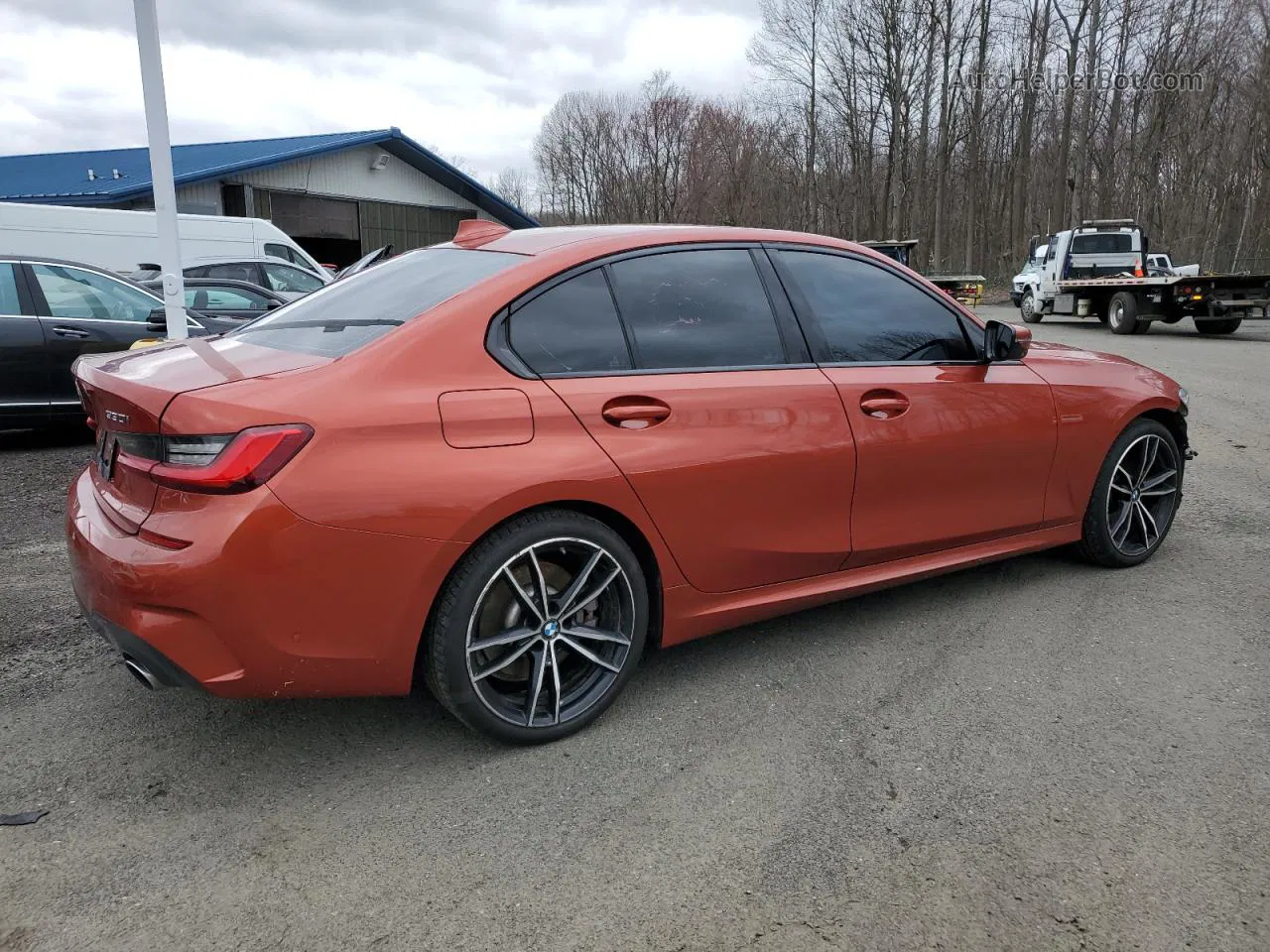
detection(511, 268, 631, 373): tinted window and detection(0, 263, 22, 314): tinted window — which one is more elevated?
detection(0, 263, 22, 314): tinted window

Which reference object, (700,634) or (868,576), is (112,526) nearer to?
(700,634)

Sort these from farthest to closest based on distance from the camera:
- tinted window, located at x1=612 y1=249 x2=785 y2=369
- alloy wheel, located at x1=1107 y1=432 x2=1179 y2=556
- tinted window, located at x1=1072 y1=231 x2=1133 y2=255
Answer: tinted window, located at x1=1072 y1=231 x2=1133 y2=255
alloy wheel, located at x1=1107 y1=432 x2=1179 y2=556
tinted window, located at x1=612 y1=249 x2=785 y2=369

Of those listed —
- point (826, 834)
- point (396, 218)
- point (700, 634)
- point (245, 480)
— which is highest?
point (396, 218)

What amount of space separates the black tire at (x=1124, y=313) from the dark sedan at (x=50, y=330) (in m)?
17.4

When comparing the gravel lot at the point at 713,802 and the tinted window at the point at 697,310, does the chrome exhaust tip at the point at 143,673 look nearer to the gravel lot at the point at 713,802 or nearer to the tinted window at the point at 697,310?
the gravel lot at the point at 713,802

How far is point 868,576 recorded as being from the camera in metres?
3.65

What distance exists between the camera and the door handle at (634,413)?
292cm

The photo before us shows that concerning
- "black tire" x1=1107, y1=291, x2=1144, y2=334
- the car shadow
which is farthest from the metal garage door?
the car shadow

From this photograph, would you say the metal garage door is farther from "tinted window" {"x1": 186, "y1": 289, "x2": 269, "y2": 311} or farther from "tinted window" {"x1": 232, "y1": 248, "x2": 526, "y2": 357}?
"tinted window" {"x1": 232, "y1": 248, "x2": 526, "y2": 357}

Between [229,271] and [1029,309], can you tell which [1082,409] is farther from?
[1029,309]

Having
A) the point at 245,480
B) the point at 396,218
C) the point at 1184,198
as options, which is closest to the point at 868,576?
the point at 245,480

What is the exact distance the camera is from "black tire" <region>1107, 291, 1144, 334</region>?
18391 millimetres

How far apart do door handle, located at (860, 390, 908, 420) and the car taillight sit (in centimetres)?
202

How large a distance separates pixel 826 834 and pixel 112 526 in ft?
7.02
